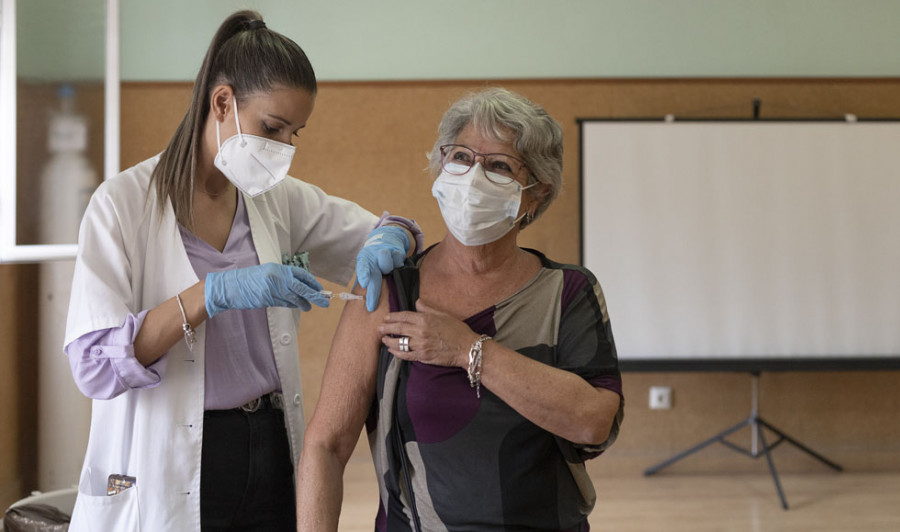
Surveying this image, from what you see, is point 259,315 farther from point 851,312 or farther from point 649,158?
point 851,312

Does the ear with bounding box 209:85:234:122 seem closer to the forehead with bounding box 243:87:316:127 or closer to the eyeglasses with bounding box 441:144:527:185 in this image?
the forehead with bounding box 243:87:316:127

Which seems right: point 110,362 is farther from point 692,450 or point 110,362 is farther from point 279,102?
point 692,450

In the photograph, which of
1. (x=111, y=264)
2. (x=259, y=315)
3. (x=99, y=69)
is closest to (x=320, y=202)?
(x=259, y=315)

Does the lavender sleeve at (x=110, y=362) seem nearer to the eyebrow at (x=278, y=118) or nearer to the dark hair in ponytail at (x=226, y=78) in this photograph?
the dark hair in ponytail at (x=226, y=78)

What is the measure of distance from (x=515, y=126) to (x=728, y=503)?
293 centimetres

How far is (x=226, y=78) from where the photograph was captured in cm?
146

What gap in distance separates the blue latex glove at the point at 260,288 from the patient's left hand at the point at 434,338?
0.21 metres

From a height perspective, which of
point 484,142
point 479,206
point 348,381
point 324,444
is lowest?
point 324,444

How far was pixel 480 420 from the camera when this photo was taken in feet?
4.23

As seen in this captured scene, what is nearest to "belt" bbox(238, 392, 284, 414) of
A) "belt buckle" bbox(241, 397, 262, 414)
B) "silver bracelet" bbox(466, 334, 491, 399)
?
"belt buckle" bbox(241, 397, 262, 414)

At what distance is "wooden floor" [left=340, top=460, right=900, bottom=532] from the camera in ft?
11.3

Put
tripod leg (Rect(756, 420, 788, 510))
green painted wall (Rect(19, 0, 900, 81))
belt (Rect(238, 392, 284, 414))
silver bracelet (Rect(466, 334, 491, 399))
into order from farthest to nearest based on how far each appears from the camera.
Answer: green painted wall (Rect(19, 0, 900, 81)) → tripod leg (Rect(756, 420, 788, 510)) → belt (Rect(238, 392, 284, 414)) → silver bracelet (Rect(466, 334, 491, 399))

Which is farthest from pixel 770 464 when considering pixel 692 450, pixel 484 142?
pixel 484 142

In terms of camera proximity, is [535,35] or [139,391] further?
[535,35]
